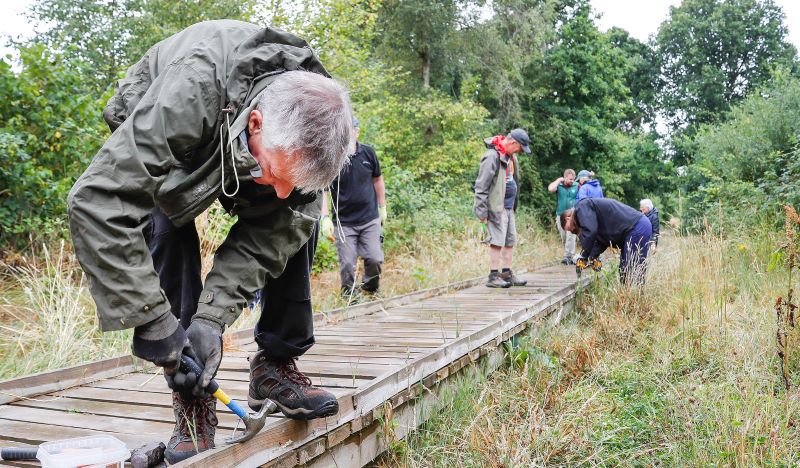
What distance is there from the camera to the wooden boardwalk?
2393mm

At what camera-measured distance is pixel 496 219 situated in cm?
719

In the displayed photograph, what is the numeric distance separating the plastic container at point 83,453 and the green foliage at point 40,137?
13.9 feet

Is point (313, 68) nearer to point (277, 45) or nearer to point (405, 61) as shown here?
point (277, 45)

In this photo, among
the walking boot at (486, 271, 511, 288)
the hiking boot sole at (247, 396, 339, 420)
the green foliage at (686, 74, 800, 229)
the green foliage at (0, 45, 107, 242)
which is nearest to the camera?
the hiking boot sole at (247, 396, 339, 420)

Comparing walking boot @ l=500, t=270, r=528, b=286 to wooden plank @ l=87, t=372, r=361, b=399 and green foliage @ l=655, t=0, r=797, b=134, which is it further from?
green foliage @ l=655, t=0, r=797, b=134

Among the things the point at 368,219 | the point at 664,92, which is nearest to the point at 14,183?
the point at 368,219

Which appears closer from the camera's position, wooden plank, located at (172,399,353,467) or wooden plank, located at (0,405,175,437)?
wooden plank, located at (172,399,353,467)

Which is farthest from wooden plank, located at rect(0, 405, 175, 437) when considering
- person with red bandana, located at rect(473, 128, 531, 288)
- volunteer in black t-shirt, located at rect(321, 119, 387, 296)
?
person with red bandana, located at rect(473, 128, 531, 288)

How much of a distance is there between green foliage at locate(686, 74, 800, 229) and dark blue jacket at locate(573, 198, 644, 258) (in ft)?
6.96

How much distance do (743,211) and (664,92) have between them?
1202 inches

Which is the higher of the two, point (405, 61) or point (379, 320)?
point (405, 61)

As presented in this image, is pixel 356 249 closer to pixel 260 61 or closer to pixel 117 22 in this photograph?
pixel 260 61

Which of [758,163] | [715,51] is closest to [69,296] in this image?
[758,163]

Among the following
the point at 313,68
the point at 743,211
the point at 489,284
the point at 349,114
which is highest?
the point at 313,68
